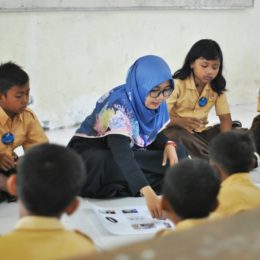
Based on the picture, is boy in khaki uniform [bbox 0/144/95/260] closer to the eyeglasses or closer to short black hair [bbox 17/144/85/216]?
short black hair [bbox 17/144/85/216]

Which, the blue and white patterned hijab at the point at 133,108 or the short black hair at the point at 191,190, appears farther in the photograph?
the blue and white patterned hijab at the point at 133,108

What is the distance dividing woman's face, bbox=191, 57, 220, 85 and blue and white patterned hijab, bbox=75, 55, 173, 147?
1.46ft

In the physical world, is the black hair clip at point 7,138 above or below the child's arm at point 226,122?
above

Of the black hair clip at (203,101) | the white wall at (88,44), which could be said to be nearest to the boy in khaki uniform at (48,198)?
the black hair clip at (203,101)

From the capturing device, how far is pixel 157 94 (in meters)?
2.48

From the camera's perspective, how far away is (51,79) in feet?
13.4

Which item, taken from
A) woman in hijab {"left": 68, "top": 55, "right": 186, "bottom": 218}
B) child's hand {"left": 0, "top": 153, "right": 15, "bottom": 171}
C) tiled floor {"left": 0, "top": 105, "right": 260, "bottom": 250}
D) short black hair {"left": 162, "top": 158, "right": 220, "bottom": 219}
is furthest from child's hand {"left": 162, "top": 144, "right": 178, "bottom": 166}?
short black hair {"left": 162, "top": 158, "right": 220, "bottom": 219}

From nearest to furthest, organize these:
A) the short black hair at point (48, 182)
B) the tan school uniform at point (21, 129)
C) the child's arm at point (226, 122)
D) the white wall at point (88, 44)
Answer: the short black hair at point (48, 182), the tan school uniform at point (21, 129), the child's arm at point (226, 122), the white wall at point (88, 44)

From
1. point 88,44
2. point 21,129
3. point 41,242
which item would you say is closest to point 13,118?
point 21,129

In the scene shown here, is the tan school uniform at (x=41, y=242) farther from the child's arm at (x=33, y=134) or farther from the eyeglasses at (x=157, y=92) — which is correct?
the child's arm at (x=33, y=134)

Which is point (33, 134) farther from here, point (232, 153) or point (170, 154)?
point (232, 153)

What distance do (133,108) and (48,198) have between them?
4.38 feet

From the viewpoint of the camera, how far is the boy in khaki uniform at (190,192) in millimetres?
1455

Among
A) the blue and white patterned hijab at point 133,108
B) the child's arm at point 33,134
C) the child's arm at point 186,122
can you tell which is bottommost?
the child's arm at point 186,122
